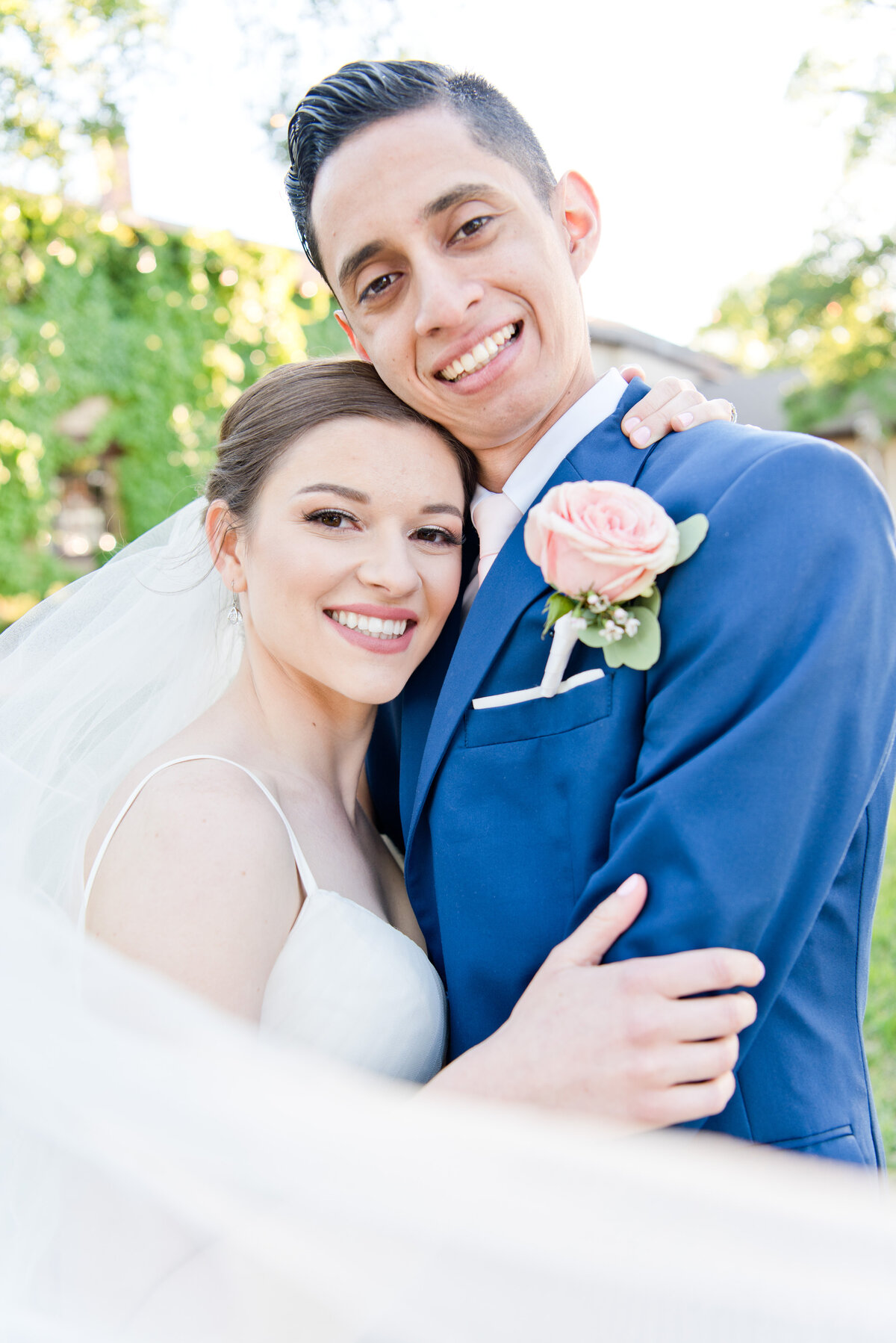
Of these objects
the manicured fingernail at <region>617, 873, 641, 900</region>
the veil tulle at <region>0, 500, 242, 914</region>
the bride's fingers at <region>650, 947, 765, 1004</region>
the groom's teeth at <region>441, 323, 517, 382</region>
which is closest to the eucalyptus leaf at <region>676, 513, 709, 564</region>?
the manicured fingernail at <region>617, 873, 641, 900</region>

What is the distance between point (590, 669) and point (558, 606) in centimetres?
14

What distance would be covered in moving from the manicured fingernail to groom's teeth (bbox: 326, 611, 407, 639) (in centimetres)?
93

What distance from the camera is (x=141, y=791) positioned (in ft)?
6.84

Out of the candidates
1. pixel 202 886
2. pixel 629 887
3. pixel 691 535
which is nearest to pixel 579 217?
pixel 691 535

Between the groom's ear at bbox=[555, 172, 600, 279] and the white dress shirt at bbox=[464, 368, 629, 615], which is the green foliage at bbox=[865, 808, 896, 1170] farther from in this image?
the groom's ear at bbox=[555, 172, 600, 279]

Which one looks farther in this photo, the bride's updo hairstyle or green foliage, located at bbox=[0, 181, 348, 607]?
green foliage, located at bbox=[0, 181, 348, 607]

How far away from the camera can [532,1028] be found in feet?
5.56

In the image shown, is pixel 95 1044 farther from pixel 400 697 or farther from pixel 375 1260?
pixel 400 697

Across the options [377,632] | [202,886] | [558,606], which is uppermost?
[558,606]

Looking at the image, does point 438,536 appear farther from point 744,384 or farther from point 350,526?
point 744,384

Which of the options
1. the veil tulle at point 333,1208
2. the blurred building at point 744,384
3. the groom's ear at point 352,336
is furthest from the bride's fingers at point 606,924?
the blurred building at point 744,384

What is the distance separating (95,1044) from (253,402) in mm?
1636

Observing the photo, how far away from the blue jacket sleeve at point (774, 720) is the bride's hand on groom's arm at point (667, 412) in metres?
0.40

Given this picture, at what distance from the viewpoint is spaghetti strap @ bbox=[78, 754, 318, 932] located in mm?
2016
